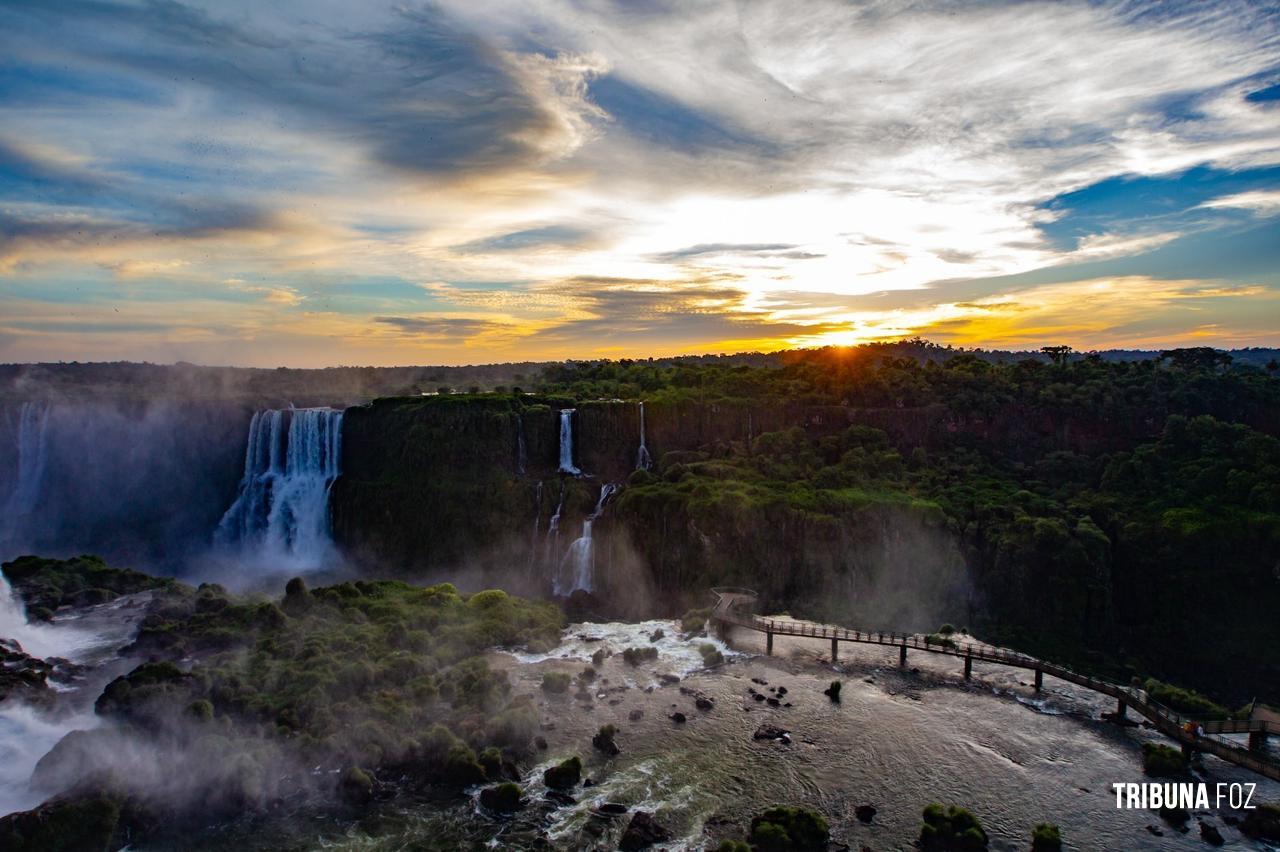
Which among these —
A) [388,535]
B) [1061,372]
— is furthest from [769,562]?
[1061,372]

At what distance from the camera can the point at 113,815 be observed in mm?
28969

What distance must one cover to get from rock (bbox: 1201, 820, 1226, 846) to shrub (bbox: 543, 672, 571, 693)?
30.4 metres

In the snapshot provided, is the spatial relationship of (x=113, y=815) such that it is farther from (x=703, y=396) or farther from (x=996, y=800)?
(x=703, y=396)

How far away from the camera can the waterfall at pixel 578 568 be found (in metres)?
65.1

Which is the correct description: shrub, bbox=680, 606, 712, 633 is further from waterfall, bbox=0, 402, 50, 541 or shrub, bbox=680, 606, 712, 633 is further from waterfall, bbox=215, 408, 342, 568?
waterfall, bbox=0, 402, 50, 541

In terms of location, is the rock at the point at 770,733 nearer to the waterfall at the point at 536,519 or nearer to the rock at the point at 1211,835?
the rock at the point at 1211,835

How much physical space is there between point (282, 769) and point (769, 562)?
39.0 meters

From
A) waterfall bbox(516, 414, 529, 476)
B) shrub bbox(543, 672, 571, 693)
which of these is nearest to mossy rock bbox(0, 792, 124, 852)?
shrub bbox(543, 672, 571, 693)

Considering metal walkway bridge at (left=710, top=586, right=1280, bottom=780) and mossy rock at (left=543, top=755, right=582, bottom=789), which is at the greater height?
metal walkway bridge at (left=710, top=586, right=1280, bottom=780)

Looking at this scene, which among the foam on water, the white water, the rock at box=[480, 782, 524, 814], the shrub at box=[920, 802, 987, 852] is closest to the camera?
the shrub at box=[920, 802, 987, 852]

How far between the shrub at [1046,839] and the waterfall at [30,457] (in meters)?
96.8

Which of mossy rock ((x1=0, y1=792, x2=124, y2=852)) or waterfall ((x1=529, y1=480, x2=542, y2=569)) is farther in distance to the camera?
waterfall ((x1=529, y1=480, x2=542, y2=569))

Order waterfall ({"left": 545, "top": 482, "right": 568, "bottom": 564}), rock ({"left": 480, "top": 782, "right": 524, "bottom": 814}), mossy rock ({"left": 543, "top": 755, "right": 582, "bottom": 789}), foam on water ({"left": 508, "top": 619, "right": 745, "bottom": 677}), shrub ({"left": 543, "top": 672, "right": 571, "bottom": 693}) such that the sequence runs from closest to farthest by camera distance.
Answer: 1. rock ({"left": 480, "top": 782, "right": 524, "bottom": 814})
2. mossy rock ({"left": 543, "top": 755, "right": 582, "bottom": 789})
3. shrub ({"left": 543, "top": 672, "right": 571, "bottom": 693})
4. foam on water ({"left": 508, "top": 619, "right": 745, "bottom": 677})
5. waterfall ({"left": 545, "top": 482, "right": 568, "bottom": 564})

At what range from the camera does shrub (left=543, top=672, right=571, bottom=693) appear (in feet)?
141
